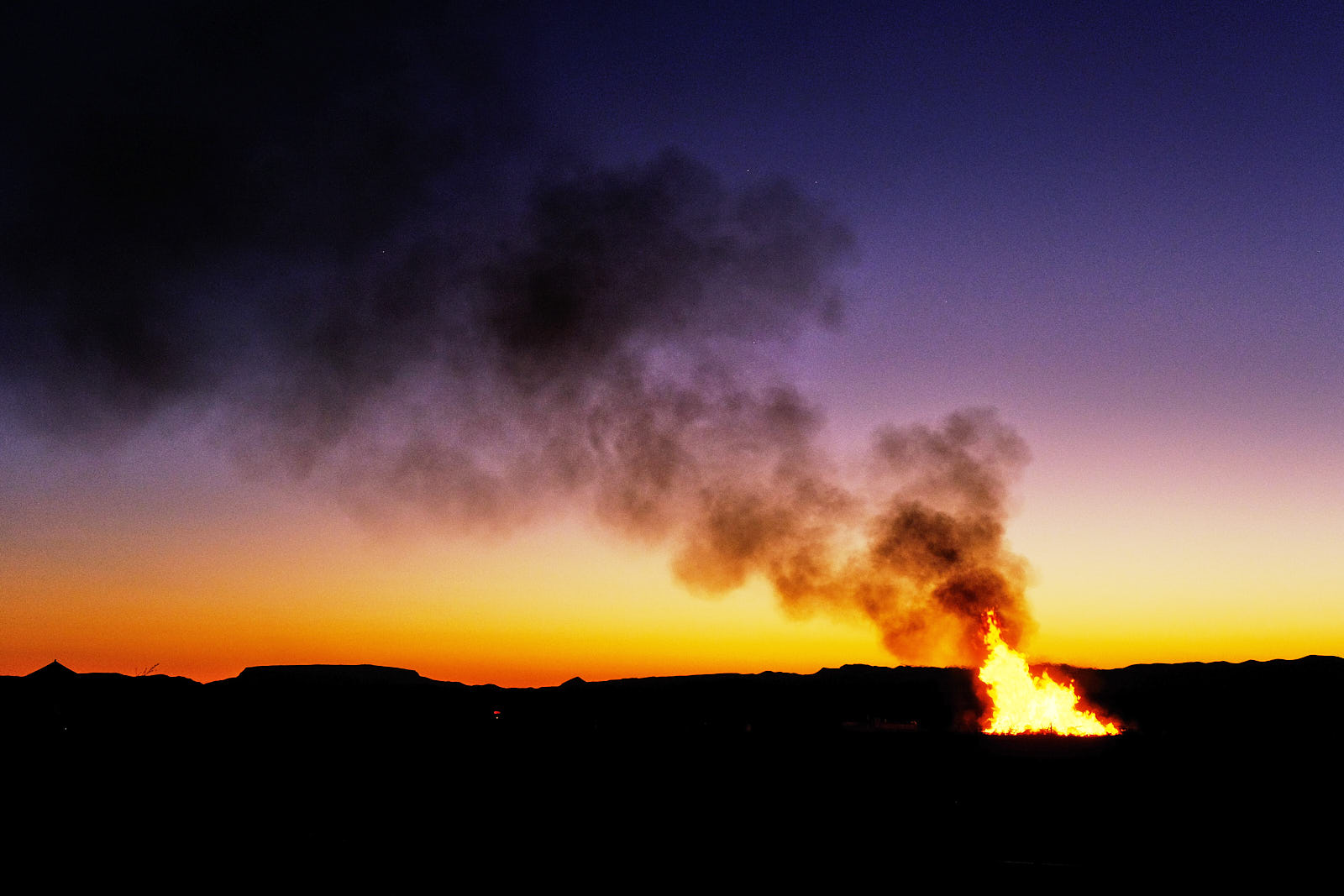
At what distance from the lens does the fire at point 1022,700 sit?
32875 mm

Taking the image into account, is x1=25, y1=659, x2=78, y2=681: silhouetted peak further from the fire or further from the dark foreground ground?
the fire

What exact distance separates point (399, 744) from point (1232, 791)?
24.8 metres

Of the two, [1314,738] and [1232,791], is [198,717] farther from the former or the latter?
[1314,738]

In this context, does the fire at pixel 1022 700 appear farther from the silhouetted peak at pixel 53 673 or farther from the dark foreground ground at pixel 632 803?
the silhouetted peak at pixel 53 673

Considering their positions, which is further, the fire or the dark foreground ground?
the fire

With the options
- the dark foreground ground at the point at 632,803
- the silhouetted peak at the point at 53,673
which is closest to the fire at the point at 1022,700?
the dark foreground ground at the point at 632,803

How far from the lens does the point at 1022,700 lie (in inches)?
1380

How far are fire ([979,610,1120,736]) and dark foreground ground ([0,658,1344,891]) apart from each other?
9.27 feet

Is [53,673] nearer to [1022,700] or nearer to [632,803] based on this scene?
[632,803]

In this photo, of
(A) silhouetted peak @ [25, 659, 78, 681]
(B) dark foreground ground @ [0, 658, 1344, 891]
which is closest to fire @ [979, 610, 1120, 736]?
(B) dark foreground ground @ [0, 658, 1344, 891]

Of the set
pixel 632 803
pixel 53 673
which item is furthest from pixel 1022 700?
pixel 53 673

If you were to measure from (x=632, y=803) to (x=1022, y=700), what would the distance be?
1942 centimetres

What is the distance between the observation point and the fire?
32.9 m

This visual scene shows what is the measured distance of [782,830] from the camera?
60.6ft
